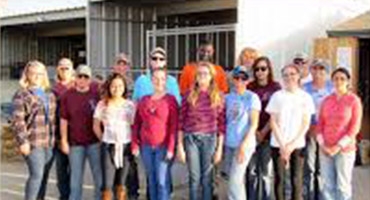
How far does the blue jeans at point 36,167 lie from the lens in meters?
7.10

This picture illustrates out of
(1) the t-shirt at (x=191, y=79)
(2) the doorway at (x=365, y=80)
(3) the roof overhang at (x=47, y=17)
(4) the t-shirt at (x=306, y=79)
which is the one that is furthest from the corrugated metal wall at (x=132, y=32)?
(4) the t-shirt at (x=306, y=79)

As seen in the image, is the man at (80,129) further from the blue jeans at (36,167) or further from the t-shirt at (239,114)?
the t-shirt at (239,114)

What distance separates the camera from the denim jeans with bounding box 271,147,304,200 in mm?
6867

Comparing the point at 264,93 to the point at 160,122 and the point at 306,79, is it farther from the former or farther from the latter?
the point at 160,122

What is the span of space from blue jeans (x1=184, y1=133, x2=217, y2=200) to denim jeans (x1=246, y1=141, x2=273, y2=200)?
42 centimetres

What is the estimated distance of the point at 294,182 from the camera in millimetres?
6875

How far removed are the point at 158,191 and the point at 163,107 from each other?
→ 90 cm

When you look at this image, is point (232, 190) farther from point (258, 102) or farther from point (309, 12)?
point (309, 12)

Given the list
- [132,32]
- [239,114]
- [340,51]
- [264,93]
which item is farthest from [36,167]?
[132,32]

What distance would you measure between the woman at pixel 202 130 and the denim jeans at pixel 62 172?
5.14 feet

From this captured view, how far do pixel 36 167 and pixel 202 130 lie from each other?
72.7 inches

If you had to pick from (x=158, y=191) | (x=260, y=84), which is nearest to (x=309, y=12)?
(x=260, y=84)

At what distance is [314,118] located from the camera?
7.13m

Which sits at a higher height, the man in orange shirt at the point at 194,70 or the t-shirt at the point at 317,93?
the man in orange shirt at the point at 194,70
